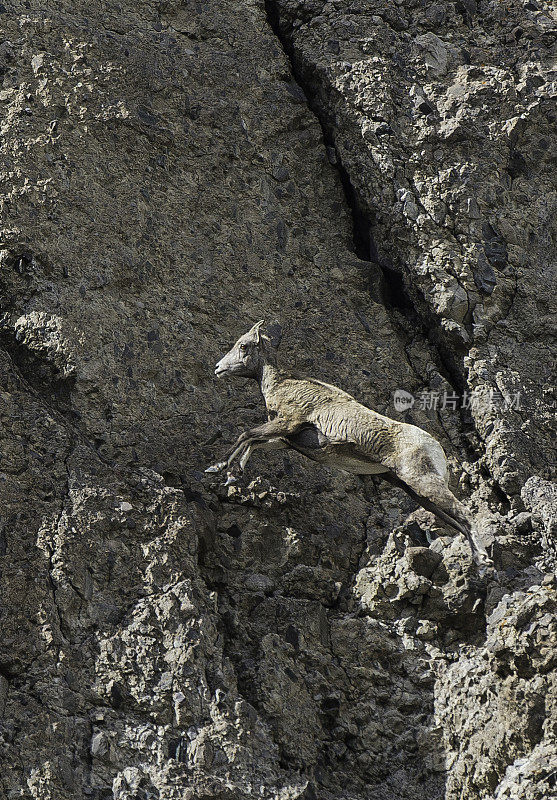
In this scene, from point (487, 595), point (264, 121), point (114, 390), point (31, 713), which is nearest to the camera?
point (31, 713)

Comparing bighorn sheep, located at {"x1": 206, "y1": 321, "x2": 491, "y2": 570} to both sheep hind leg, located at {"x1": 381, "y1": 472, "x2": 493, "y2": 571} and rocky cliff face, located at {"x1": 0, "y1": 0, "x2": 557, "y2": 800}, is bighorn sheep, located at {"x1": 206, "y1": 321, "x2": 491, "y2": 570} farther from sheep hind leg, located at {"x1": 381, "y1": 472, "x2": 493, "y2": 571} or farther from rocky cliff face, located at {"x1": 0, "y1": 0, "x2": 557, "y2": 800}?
rocky cliff face, located at {"x1": 0, "y1": 0, "x2": 557, "y2": 800}

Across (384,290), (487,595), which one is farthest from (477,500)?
(384,290)

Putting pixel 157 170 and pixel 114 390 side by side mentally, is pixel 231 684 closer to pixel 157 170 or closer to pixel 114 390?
pixel 114 390

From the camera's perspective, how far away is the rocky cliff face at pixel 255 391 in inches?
239

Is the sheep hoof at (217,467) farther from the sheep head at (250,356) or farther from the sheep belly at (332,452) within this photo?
the sheep head at (250,356)

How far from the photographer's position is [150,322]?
7.39 m

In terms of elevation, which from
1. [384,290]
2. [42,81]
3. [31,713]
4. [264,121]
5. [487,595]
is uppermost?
[42,81]

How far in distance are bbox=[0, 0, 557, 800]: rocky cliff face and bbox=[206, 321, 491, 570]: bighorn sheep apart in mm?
470

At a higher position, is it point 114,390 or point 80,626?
point 114,390

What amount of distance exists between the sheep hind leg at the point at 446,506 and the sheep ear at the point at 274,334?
108 centimetres

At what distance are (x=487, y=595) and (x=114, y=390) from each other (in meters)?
2.34

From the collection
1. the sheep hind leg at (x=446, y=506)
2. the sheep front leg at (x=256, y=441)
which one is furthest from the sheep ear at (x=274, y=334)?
the sheep hind leg at (x=446, y=506)

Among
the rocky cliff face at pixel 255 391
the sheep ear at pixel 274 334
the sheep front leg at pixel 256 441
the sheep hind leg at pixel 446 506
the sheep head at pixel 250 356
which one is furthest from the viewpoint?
the sheep ear at pixel 274 334

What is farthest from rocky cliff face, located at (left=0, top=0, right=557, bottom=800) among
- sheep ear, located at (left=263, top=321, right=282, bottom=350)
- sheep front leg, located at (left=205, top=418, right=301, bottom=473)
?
sheep ear, located at (left=263, top=321, right=282, bottom=350)
